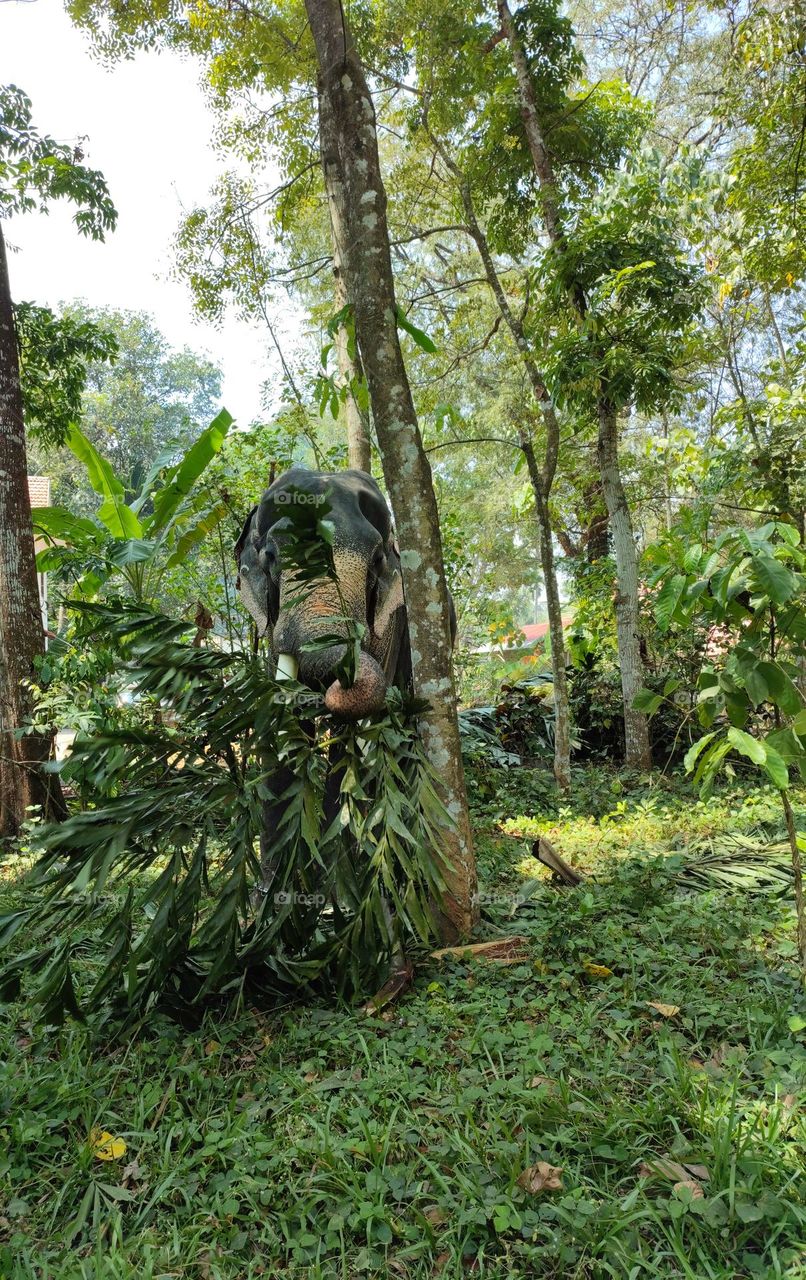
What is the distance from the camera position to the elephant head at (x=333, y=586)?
4000 mm

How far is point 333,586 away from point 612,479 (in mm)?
4233

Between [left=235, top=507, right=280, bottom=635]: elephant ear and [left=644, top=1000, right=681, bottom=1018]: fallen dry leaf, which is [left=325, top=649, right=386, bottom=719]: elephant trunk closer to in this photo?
[left=235, top=507, right=280, bottom=635]: elephant ear

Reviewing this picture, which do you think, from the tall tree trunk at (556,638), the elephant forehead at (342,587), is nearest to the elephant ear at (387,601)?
the elephant forehead at (342,587)

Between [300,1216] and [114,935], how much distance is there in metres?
1.29

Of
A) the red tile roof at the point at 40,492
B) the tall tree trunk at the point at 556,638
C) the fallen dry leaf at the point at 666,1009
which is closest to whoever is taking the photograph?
the fallen dry leaf at the point at 666,1009

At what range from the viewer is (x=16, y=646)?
22.5ft

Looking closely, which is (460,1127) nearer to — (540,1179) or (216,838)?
(540,1179)

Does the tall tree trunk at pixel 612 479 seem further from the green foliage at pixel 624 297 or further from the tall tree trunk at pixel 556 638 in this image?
the tall tree trunk at pixel 556 638

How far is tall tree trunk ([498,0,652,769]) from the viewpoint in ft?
24.7

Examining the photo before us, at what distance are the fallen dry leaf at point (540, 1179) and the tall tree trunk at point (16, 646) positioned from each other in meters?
5.45

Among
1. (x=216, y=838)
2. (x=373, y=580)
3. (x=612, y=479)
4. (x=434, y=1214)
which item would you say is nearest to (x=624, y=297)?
(x=612, y=479)

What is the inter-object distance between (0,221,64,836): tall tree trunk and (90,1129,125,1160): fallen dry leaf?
457 centimetres

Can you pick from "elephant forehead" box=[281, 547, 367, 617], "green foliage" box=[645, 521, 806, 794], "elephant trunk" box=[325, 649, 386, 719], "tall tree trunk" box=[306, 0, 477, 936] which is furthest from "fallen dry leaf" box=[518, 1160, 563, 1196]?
"elephant forehead" box=[281, 547, 367, 617]

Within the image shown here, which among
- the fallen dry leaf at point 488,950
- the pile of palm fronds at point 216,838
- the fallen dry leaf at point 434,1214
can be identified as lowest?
the fallen dry leaf at point 434,1214
